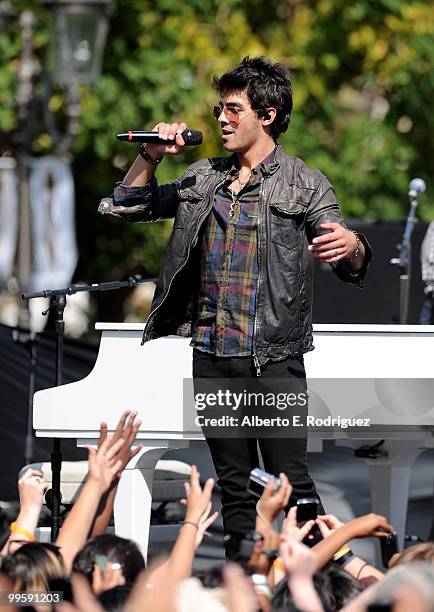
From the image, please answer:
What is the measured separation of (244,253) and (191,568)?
1230 millimetres

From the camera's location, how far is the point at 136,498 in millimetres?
5855

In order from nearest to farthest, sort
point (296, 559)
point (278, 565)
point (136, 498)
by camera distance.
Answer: point (296, 559) < point (278, 565) < point (136, 498)

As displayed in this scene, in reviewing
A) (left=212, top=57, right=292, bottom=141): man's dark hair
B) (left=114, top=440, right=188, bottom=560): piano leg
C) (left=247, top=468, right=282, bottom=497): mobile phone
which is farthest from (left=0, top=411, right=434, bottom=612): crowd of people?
(left=212, top=57, right=292, bottom=141): man's dark hair

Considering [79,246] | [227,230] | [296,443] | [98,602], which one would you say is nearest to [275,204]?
[227,230]

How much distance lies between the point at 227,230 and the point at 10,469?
2.92 m

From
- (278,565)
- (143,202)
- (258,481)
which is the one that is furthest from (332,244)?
(278,565)

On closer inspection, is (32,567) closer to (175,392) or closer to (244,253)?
(244,253)

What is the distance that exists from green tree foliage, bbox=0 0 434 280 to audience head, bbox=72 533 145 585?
31.6ft

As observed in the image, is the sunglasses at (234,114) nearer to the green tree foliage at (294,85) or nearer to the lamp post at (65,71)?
the lamp post at (65,71)

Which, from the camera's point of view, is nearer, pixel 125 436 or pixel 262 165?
pixel 125 436

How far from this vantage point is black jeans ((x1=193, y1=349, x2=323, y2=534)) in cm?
510

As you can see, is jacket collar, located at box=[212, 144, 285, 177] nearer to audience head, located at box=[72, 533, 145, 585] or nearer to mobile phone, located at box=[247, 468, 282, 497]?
mobile phone, located at box=[247, 468, 282, 497]

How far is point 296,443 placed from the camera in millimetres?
5152

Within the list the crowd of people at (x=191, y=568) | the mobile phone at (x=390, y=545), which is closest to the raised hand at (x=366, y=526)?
the crowd of people at (x=191, y=568)
